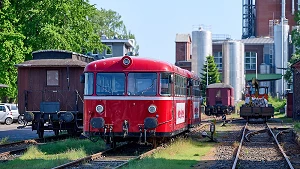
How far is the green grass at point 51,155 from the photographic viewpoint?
15.1 m

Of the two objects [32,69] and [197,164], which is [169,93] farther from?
[32,69]

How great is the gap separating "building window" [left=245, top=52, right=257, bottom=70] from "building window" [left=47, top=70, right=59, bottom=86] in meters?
72.8

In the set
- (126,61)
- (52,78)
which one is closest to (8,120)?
(52,78)

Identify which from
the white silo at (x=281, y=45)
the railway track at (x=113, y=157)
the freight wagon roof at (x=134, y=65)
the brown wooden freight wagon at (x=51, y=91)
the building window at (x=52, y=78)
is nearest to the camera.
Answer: the railway track at (x=113, y=157)

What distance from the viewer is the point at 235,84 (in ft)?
265

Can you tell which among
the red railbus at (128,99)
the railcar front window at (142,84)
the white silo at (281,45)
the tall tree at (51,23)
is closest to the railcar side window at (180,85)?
the red railbus at (128,99)

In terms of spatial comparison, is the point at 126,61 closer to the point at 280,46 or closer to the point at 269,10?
the point at 280,46

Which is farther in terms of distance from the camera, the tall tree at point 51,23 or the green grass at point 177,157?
the tall tree at point 51,23

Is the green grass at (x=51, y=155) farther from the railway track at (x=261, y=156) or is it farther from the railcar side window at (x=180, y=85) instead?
the railway track at (x=261, y=156)

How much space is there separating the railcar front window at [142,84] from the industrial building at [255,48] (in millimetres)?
59361

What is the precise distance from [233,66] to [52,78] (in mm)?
59392

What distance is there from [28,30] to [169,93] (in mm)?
24088

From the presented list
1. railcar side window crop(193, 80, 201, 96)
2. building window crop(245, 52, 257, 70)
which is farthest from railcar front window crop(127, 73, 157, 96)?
building window crop(245, 52, 257, 70)

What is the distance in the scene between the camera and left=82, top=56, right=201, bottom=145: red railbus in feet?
56.7
